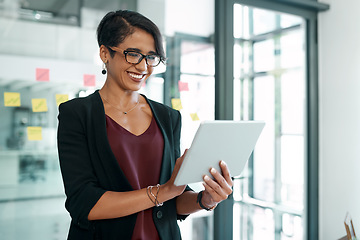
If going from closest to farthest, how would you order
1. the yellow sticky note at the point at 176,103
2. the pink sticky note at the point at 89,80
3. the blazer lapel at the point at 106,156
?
the blazer lapel at the point at 106,156
the pink sticky note at the point at 89,80
the yellow sticky note at the point at 176,103

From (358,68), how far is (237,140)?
1.71 m

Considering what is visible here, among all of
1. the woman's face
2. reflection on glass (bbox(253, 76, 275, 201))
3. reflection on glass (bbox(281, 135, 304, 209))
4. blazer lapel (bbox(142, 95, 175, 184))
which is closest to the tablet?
blazer lapel (bbox(142, 95, 175, 184))

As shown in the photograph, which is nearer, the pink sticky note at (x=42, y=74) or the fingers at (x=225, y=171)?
the fingers at (x=225, y=171)

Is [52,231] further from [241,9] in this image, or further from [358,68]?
[358,68]

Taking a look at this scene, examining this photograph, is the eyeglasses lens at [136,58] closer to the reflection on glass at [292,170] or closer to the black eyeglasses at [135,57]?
the black eyeglasses at [135,57]

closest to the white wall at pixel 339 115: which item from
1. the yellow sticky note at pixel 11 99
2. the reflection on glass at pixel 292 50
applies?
the reflection on glass at pixel 292 50

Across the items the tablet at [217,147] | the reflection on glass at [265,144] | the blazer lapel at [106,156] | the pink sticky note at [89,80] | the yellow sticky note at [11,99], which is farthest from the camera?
the reflection on glass at [265,144]

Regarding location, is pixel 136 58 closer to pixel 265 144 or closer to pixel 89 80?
pixel 89 80

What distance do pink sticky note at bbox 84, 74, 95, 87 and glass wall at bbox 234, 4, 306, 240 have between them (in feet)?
2.92

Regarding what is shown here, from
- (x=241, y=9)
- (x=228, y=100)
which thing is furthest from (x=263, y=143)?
(x=241, y=9)

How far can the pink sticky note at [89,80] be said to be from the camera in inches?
67.4

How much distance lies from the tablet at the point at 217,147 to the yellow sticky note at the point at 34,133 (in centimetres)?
86

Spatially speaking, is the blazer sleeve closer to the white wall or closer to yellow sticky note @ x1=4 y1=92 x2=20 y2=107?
yellow sticky note @ x1=4 y1=92 x2=20 y2=107

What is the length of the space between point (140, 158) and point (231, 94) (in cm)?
109
